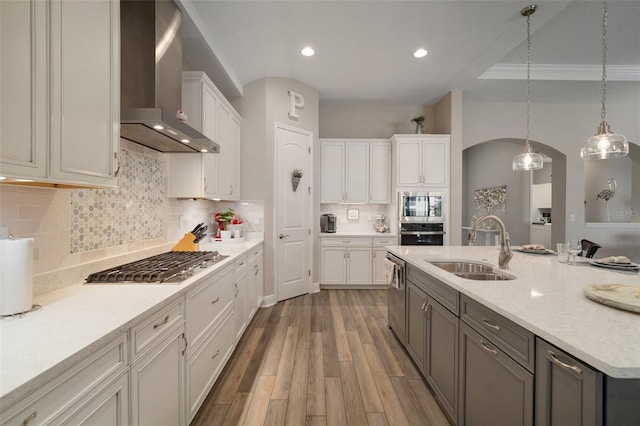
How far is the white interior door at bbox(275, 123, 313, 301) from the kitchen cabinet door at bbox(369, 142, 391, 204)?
115 centimetres

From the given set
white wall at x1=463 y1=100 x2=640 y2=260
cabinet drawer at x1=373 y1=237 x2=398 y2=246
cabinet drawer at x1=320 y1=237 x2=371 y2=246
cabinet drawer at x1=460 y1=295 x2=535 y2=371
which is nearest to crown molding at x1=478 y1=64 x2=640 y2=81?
white wall at x1=463 y1=100 x2=640 y2=260

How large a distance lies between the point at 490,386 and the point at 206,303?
1647mm

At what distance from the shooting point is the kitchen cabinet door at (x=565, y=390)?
79cm

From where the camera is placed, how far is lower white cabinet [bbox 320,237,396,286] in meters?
4.52

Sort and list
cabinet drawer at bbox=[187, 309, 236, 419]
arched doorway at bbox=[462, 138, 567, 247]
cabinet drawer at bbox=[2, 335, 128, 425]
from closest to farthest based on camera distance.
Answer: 1. cabinet drawer at bbox=[2, 335, 128, 425]
2. cabinet drawer at bbox=[187, 309, 236, 419]
3. arched doorway at bbox=[462, 138, 567, 247]

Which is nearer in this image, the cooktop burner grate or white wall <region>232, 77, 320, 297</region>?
the cooktop burner grate

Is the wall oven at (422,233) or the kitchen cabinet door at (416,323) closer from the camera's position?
the kitchen cabinet door at (416,323)

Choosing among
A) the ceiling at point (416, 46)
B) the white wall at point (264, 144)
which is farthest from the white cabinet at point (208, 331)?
the ceiling at point (416, 46)

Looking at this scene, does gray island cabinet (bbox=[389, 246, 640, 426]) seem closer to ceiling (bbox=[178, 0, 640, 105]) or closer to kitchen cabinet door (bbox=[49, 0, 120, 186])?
kitchen cabinet door (bbox=[49, 0, 120, 186])

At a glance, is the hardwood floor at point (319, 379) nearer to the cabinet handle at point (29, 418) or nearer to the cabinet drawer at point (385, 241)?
the cabinet handle at point (29, 418)

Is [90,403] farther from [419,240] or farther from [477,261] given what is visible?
[419,240]

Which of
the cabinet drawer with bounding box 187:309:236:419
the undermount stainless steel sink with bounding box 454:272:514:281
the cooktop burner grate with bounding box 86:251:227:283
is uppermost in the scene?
the cooktop burner grate with bounding box 86:251:227:283

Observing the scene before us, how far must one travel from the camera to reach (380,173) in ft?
15.6

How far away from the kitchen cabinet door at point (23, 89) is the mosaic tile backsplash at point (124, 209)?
2.32 ft
